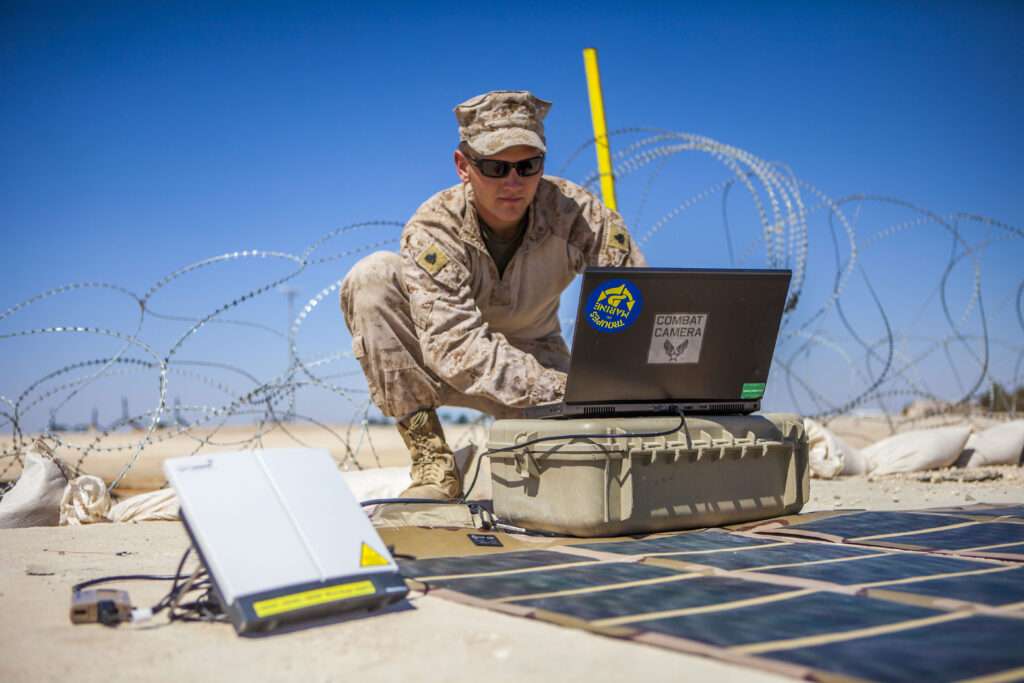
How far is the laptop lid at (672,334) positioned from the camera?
2.96 metres

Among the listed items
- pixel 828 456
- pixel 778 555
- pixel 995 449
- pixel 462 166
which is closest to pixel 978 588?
pixel 778 555

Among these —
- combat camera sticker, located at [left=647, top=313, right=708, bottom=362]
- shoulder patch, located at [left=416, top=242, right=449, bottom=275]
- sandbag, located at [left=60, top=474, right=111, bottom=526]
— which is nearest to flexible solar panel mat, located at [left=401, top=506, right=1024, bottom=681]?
combat camera sticker, located at [left=647, top=313, right=708, bottom=362]

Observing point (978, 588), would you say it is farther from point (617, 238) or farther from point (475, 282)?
point (475, 282)

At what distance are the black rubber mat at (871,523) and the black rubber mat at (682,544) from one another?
20cm

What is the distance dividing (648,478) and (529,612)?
117 cm

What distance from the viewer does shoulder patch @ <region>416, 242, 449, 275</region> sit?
3.72 m

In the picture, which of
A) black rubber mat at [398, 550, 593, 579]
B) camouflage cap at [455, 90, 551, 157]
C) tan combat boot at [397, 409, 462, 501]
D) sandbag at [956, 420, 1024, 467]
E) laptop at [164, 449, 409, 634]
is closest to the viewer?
laptop at [164, 449, 409, 634]

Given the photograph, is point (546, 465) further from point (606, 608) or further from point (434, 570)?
point (606, 608)

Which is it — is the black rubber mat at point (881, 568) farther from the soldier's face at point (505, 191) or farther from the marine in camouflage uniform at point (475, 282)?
the soldier's face at point (505, 191)

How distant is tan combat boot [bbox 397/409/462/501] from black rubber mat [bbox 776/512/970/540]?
4.73 feet

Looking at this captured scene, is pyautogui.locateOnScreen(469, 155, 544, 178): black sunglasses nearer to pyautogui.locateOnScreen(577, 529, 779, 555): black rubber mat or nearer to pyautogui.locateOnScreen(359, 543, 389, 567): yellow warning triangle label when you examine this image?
pyautogui.locateOnScreen(577, 529, 779, 555): black rubber mat

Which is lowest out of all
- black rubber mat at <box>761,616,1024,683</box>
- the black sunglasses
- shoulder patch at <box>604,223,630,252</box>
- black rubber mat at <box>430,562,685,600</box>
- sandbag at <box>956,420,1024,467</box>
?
sandbag at <box>956,420,1024,467</box>

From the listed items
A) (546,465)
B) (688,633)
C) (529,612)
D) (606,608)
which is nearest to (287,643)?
(529,612)

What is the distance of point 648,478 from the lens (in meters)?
3.07
